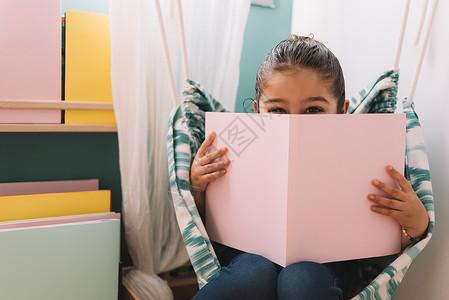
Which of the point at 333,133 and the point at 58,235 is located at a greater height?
the point at 333,133

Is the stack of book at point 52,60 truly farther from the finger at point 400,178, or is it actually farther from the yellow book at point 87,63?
the finger at point 400,178

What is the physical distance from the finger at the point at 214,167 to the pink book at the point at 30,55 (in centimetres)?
35

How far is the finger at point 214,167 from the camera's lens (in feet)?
2.28

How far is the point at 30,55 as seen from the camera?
79cm

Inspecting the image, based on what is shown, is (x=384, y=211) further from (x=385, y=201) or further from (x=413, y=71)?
(x=413, y=71)

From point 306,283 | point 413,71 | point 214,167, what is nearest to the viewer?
point 306,283

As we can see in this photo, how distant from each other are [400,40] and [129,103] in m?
0.58

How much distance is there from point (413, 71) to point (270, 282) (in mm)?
540

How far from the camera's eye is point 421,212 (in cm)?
64

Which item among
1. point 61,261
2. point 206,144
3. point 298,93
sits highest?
point 298,93

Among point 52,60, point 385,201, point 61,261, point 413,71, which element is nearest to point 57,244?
point 61,261

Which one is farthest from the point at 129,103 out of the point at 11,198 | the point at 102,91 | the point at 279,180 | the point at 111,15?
the point at 279,180

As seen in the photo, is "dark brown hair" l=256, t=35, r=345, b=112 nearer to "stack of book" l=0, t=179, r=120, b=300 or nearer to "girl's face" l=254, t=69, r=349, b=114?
"girl's face" l=254, t=69, r=349, b=114

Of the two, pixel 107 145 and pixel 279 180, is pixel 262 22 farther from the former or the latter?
pixel 279 180
